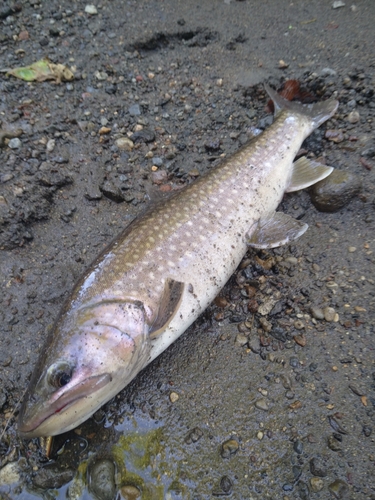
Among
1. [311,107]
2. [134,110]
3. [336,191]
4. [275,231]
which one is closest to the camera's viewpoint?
[275,231]

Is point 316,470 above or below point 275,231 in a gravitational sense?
below

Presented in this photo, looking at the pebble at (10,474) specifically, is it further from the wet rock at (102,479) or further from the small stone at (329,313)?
the small stone at (329,313)

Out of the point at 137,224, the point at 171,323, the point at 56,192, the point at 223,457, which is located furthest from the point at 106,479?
the point at 56,192

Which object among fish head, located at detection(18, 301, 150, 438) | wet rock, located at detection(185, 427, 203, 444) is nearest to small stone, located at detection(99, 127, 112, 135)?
fish head, located at detection(18, 301, 150, 438)

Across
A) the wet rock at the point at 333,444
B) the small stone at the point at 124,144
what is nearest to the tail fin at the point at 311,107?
the small stone at the point at 124,144

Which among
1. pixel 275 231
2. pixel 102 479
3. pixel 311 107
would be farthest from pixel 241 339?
pixel 311 107

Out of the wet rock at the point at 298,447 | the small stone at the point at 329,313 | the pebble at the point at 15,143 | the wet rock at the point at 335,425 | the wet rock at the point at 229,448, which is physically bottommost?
the wet rock at the point at 298,447

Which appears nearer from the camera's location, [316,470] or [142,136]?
[316,470]

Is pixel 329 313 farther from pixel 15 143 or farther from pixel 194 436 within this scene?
pixel 15 143
